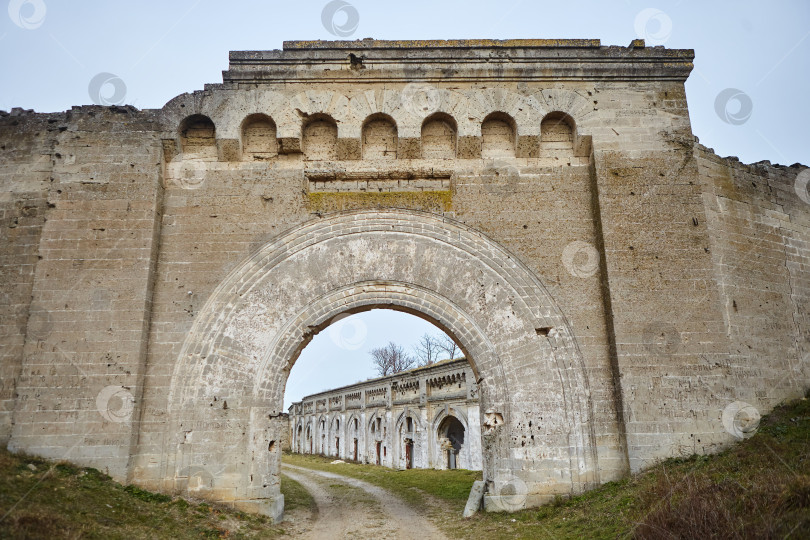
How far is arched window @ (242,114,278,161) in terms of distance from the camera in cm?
907

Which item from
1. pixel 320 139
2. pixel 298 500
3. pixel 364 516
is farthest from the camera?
pixel 298 500

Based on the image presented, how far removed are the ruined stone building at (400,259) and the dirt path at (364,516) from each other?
1.13m

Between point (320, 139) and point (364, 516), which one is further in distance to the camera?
point (364, 516)

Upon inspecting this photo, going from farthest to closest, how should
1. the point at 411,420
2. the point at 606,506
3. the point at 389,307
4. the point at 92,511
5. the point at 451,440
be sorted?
the point at 411,420, the point at 451,440, the point at 389,307, the point at 606,506, the point at 92,511

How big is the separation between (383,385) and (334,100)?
2031cm

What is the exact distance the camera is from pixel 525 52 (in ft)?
30.0

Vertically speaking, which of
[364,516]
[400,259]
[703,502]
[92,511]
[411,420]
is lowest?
[364,516]

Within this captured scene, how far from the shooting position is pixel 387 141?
9211mm

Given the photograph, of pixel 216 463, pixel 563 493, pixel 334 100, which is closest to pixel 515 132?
pixel 334 100

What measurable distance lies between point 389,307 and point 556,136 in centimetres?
429

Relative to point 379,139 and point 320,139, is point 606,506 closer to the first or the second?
point 379,139

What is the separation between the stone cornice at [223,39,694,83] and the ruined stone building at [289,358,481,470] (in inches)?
462

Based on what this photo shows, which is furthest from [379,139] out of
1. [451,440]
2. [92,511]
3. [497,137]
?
[451,440]

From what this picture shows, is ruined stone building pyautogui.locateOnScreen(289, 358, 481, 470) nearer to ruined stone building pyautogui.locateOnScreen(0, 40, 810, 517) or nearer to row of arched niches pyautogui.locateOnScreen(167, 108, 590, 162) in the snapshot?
ruined stone building pyautogui.locateOnScreen(0, 40, 810, 517)
